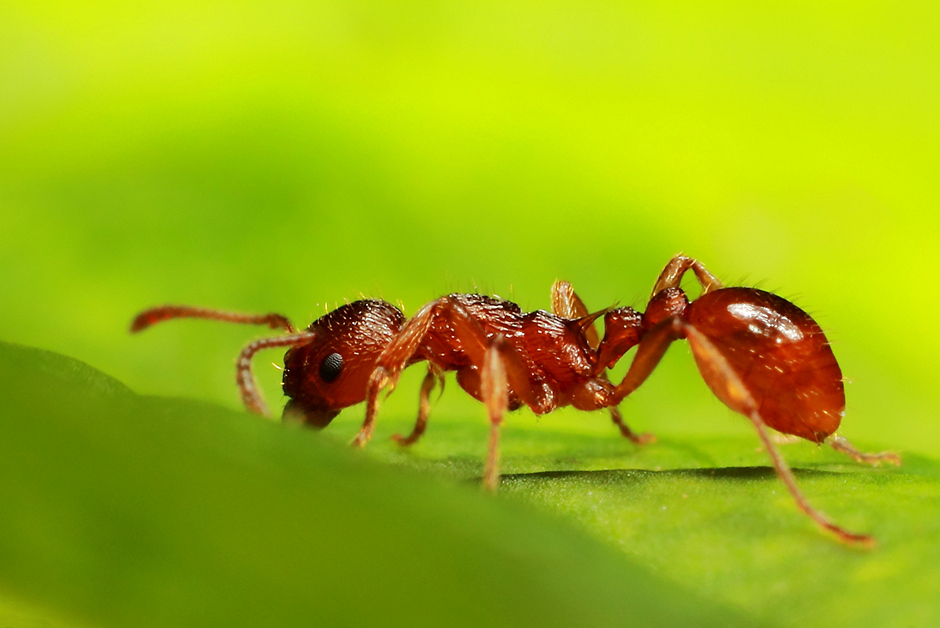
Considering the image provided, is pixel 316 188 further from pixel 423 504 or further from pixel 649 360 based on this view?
pixel 423 504

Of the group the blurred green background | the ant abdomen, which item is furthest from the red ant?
the blurred green background

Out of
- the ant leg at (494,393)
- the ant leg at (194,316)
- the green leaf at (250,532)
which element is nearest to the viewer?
the green leaf at (250,532)

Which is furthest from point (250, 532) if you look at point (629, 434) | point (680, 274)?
point (680, 274)

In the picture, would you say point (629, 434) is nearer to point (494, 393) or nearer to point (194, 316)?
point (494, 393)

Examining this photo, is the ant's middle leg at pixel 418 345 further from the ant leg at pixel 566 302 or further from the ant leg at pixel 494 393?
the ant leg at pixel 566 302

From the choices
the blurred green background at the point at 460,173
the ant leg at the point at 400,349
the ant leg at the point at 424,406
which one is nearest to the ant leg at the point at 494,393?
the ant leg at the point at 400,349

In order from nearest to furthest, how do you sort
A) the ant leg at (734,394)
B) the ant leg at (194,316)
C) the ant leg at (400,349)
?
the ant leg at (734,394), the ant leg at (194,316), the ant leg at (400,349)

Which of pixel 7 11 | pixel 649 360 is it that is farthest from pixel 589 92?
pixel 7 11
